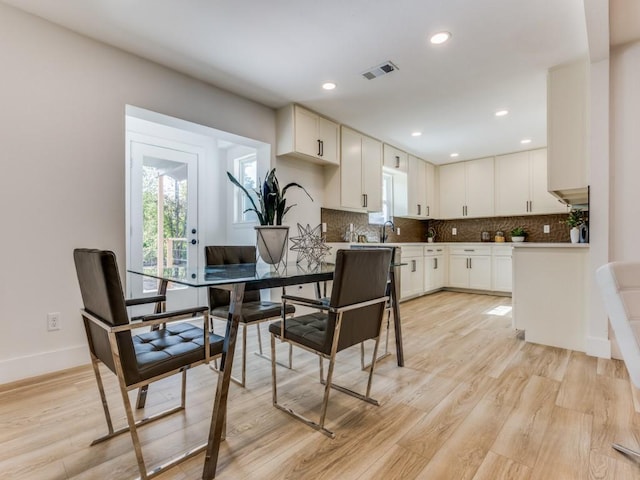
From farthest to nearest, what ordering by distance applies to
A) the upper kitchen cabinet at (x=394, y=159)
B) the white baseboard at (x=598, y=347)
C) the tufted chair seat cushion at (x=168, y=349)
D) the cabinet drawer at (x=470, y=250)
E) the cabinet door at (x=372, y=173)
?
1. the cabinet drawer at (x=470, y=250)
2. the upper kitchen cabinet at (x=394, y=159)
3. the cabinet door at (x=372, y=173)
4. the white baseboard at (x=598, y=347)
5. the tufted chair seat cushion at (x=168, y=349)

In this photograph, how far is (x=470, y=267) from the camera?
18.6ft

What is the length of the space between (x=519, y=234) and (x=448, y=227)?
4.33ft

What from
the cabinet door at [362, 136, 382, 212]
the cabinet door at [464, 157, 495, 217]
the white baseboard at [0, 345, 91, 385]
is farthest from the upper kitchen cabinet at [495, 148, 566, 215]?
the white baseboard at [0, 345, 91, 385]

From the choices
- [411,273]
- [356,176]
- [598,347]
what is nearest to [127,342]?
[598,347]

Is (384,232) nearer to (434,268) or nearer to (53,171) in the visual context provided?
(434,268)

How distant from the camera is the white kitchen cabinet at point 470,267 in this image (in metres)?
5.47

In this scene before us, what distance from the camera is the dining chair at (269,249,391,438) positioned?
155cm

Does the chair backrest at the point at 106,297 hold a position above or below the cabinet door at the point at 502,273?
above

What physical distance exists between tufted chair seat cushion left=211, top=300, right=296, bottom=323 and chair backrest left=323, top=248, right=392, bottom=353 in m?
0.67

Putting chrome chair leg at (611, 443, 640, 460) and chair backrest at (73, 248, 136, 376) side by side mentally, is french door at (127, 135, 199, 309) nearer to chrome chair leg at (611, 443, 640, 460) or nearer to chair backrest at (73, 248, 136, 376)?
chair backrest at (73, 248, 136, 376)

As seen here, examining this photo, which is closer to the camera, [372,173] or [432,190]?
[372,173]

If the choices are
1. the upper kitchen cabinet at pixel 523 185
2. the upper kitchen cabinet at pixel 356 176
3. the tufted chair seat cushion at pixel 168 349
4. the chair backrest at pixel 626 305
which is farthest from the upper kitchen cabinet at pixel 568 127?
the tufted chair seat cushion at pixel 168 349

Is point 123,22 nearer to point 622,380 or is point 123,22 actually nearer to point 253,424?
point 253,424

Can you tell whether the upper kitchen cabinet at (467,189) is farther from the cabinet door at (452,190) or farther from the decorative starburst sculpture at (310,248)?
the decorative starburst sculpture at (310,248)
